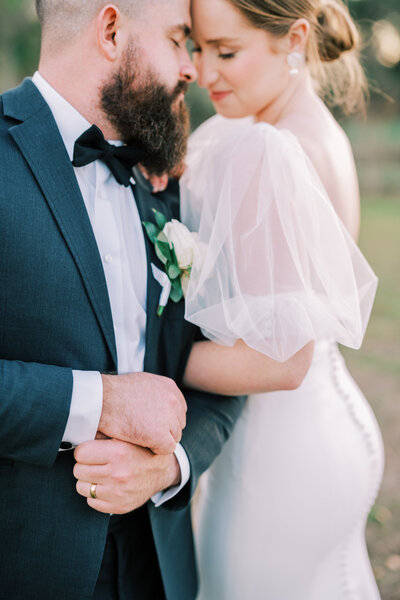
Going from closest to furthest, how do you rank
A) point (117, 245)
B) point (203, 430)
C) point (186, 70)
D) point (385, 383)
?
point (117, 245)
point (203, 430)
point (186, 70)
point (385, 383)

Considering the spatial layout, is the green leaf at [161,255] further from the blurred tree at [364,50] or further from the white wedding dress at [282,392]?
the blurred tree at [364,50]

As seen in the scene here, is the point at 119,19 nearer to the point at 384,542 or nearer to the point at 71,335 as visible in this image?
the point at 71,335

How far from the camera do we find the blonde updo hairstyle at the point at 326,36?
2148 millimetres

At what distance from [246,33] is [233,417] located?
1.40 meters

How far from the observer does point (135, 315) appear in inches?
75.4

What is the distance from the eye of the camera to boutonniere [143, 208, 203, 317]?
6.40 ft

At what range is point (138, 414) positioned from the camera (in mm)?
1693

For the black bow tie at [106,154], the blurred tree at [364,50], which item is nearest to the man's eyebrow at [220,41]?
the black bow tie at [106,154]

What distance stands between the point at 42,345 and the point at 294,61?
1.47 metres

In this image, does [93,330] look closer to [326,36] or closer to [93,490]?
[93,490]

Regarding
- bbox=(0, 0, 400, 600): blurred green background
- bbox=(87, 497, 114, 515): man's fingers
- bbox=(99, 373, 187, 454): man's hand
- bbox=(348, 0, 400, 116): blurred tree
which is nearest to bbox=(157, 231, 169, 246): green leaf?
bbox=(99, 373, 187, 454): man's hand

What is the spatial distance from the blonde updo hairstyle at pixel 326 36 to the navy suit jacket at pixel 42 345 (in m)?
0.88

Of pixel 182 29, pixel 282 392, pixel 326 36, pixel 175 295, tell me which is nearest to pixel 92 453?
pixel 175 295

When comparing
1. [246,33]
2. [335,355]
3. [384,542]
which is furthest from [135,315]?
[384,542]
